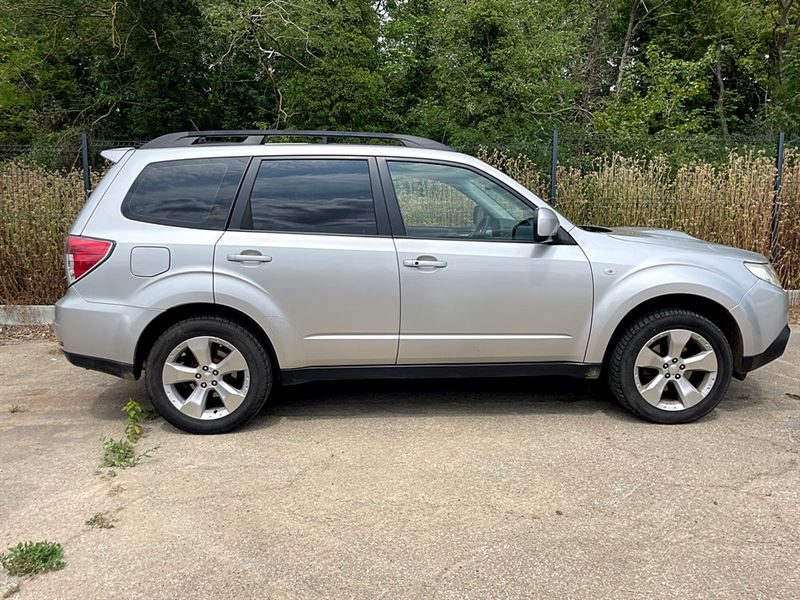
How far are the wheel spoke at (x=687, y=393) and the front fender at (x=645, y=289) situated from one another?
561mm

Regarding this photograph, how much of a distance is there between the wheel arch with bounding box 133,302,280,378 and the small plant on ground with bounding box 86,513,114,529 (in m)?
1.20

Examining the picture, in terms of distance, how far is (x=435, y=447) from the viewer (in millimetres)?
4250

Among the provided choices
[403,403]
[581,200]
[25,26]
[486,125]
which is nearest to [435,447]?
[403,403]

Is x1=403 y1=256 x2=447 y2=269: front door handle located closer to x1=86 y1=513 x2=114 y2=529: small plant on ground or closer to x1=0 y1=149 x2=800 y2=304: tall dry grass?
x1=86 y1=513 x2=114 y2=529: small plant on ground

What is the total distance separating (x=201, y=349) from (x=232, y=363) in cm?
22

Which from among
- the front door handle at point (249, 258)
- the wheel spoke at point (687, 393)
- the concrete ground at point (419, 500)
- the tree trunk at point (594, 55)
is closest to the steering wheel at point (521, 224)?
the concrete ground at point (419, 500)

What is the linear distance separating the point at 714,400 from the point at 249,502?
3108 millimetres

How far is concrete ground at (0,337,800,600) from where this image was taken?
288cm

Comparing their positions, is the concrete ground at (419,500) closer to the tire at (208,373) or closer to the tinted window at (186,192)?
the tire at (208,373)

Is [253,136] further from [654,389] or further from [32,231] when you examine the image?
[32,231]

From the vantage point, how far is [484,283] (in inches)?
174

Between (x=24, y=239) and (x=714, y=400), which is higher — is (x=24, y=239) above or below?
above

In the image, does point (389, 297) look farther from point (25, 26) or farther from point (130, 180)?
point (25, 26)

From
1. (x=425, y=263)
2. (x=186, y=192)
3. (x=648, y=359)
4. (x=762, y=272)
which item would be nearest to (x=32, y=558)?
(x=186, y=192)
